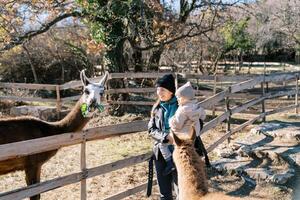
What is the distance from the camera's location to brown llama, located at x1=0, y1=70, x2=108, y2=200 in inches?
Answer: 233

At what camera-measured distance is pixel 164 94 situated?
4.68 meters

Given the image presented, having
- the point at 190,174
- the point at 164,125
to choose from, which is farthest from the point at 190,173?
the point at 164,125

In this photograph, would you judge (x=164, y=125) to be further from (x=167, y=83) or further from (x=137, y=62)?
(x=137, y=62)

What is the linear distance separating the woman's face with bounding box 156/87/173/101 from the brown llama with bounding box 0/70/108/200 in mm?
2168

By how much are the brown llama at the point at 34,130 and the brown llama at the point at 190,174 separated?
307cm

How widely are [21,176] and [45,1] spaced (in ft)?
22.3

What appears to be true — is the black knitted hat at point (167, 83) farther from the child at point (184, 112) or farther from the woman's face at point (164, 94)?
the child at point (184, 112)

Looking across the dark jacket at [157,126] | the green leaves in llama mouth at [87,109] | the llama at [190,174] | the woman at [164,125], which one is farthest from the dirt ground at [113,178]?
the llama at [190,174]

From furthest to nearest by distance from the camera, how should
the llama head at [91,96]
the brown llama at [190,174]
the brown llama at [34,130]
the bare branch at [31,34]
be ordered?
1. the bare branch at [31,34]
2. the llama head at [91,96]
3. the brown llama at [34,130]
4. the brown llama at [190,174]

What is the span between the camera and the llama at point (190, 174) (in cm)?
305

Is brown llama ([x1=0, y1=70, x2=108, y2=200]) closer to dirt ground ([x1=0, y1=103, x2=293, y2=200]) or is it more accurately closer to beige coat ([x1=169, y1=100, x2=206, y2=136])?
dirt ground ([x1=0, y1=103, x2=293, y2=200])

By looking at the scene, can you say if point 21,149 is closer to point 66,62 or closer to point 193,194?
point 193,194

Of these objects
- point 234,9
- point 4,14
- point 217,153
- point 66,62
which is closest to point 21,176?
point 217,153

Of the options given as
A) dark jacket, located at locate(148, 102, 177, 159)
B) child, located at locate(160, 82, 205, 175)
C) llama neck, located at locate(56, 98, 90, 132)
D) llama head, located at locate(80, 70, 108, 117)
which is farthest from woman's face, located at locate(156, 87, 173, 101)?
llama head, located at locate(80, 70, 108, 117)
